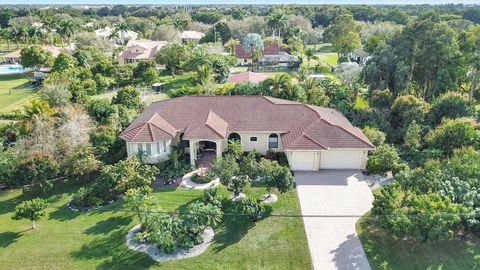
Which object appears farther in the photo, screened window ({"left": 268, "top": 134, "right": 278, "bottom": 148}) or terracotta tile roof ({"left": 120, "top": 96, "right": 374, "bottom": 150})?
screened window ({"left": 268, "top": 134, "right": 278, "bottom": 148})

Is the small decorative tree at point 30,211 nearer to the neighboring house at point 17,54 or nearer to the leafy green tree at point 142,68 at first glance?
the leafy green tree at point 142,68

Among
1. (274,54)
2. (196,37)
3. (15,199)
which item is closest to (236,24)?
(196,37)

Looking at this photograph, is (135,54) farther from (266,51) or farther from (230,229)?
(230,229)

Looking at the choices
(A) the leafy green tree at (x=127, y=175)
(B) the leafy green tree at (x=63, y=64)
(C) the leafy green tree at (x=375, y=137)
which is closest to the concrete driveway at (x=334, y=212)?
(C) the leafy green tree at (x=375, y=137)

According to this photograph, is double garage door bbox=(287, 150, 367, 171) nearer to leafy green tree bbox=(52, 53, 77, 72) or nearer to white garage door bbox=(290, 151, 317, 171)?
white garage door bbox=(290, 151, 317, 171)

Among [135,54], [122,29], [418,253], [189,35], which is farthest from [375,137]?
[189,35]

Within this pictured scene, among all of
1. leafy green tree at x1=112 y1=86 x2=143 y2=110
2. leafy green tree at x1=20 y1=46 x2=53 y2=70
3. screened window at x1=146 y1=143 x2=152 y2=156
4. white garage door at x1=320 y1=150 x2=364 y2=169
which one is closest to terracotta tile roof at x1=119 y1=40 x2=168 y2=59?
leafy green tree at x1=20 y1=46 x2=53 y2=70

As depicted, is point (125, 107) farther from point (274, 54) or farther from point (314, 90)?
point (274, 54)
